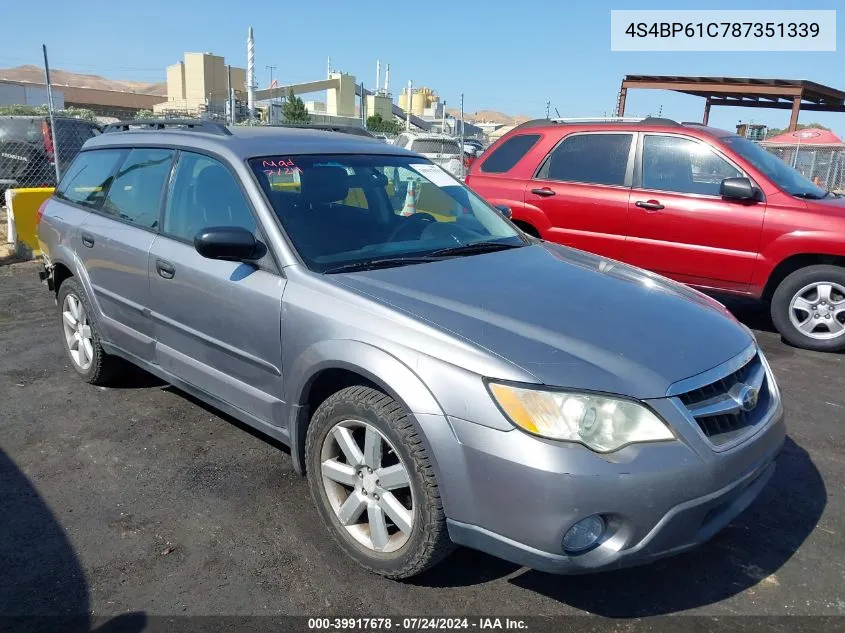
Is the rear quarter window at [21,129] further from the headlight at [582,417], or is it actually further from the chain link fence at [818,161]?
the chain link fence at [818,161]

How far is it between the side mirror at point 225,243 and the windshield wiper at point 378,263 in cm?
38

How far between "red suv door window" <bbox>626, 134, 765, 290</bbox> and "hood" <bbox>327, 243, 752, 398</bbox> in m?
2.94

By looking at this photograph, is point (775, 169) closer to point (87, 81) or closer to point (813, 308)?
point (813, 308)

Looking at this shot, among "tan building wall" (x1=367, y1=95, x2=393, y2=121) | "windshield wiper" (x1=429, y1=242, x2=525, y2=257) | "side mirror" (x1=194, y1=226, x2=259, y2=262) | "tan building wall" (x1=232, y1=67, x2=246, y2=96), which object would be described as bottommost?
"windshield wiper" (x1=429, y1=242, x2=525, y2=257)

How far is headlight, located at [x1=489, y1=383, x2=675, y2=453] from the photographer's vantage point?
2209 millimetres

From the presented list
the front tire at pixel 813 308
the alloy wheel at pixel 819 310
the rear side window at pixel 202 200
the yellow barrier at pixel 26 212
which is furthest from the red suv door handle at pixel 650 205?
the yellow barrier at pixel 26 212

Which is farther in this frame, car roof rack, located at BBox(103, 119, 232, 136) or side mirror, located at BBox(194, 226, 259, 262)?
car roof rack, located at BBox(103, 119, 232, 136)

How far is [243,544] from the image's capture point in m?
2.94

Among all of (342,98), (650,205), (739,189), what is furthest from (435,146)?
(342,98)

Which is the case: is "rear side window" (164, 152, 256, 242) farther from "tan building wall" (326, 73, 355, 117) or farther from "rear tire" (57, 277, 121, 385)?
"tan building wall" (326, 73, 355, 117)

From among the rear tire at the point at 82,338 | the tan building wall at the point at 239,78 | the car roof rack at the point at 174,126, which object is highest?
the tan building wall at the point at 239,78

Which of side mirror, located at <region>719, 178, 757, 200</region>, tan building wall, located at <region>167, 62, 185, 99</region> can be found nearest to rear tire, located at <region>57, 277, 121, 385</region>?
side mirror, located at <region>719, 178, 757, 200</region>

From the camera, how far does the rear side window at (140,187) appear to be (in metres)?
3.88

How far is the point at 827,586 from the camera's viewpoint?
106 inches
